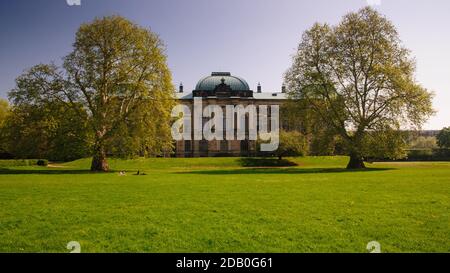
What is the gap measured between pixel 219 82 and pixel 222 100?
24.3ft

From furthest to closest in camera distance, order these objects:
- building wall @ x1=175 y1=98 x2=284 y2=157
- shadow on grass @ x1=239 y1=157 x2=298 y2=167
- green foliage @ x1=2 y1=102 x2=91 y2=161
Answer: building wall @ x1=175 y1=98 x2=284 y2=157, shadow on grass @ x1=239 y1=157 x2=298 y2=167, green foliage @ x1=2 y1=102 x2=91 y2=161

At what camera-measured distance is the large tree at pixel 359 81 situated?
39594mm

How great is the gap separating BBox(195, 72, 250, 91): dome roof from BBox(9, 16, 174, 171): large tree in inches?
1971

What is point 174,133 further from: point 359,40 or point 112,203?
point 112,203

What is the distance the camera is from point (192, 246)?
309 inches

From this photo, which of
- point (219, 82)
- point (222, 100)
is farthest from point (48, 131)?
point (219, 82)

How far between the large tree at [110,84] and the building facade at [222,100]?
137 feet

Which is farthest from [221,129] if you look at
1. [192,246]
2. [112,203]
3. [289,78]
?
[192,246]

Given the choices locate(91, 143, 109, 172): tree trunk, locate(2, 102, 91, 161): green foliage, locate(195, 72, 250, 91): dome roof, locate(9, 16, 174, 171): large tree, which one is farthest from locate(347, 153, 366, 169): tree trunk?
locate(195, 72, 250, 91): dome roof

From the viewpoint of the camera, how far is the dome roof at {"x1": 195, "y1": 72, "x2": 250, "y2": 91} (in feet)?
293

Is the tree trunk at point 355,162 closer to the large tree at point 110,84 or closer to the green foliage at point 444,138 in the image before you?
the large tree at point 110,84

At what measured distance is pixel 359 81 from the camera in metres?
42.4

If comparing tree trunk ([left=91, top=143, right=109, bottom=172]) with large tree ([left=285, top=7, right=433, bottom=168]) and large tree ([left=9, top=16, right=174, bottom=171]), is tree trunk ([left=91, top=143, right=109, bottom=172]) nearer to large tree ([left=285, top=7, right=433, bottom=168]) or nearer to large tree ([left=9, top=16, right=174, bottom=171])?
large tree ([left=9, top=16, right=174, bottom=171])

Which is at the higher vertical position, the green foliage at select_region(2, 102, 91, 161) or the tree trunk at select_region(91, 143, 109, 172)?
the green foliage at select_region(2, 102, 91, 161)
